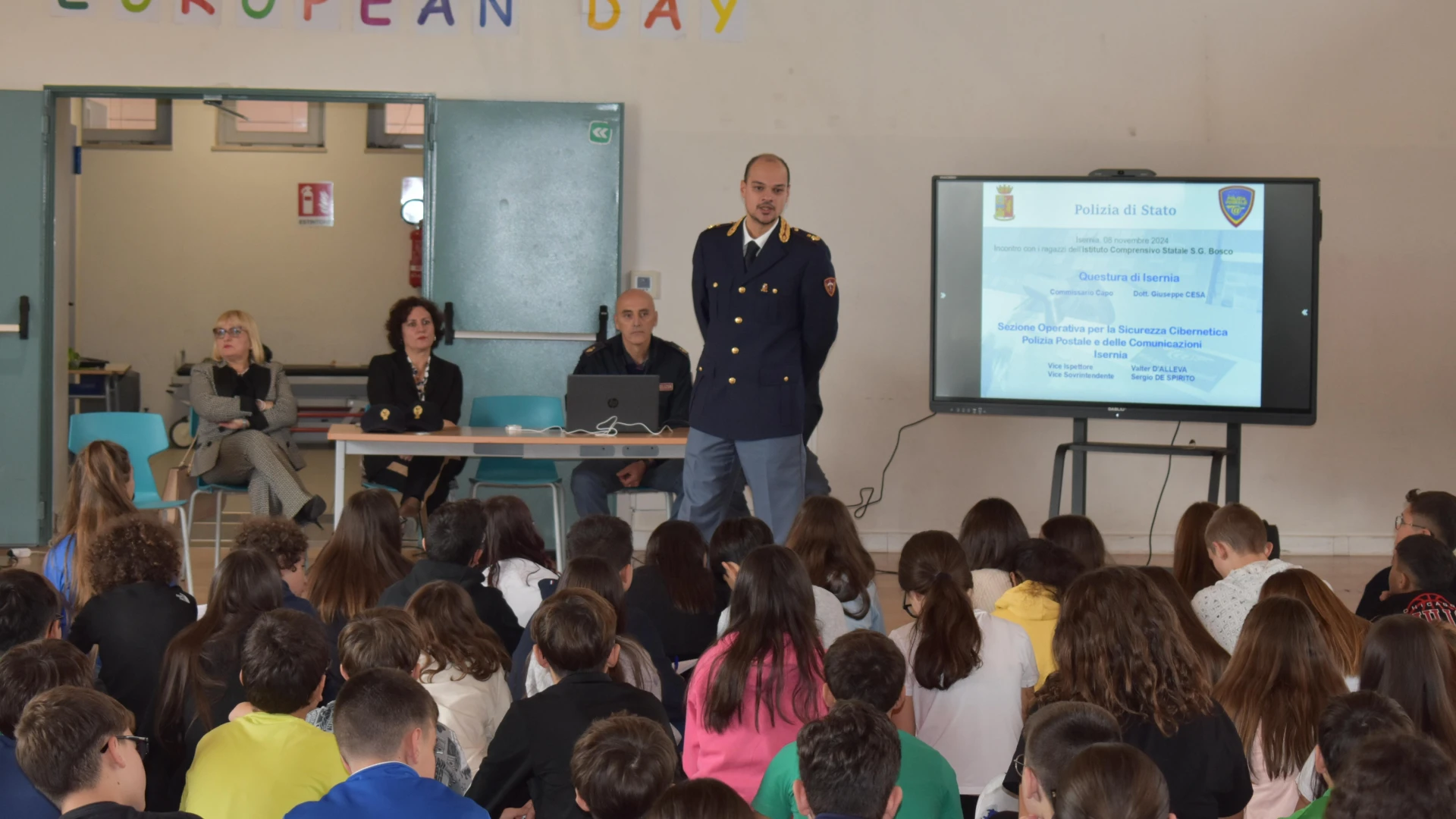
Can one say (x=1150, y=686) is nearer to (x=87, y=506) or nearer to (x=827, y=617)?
(x=827, y=617)

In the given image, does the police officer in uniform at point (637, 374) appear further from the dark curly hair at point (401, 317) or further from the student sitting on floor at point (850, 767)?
the student sitting on floor at point (850, 767)

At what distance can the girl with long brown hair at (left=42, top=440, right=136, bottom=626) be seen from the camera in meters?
3.52

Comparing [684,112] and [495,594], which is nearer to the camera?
[495,594]

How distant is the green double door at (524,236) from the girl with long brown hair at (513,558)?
2.87 metres

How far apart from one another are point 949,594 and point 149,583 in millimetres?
1700

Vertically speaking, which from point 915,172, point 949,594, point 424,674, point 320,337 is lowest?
point 424,674

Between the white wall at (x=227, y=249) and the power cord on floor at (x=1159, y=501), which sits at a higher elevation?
the white wall at (x=227, y=249)

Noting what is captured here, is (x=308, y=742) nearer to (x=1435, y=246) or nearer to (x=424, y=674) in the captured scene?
(x=424, y=674)

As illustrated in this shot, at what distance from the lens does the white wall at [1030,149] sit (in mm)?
6438

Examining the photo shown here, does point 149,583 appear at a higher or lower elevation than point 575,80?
lower

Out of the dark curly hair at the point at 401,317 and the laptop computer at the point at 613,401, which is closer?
the laptop computer at the point at 613,401

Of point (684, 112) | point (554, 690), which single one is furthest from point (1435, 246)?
point (554, 690)

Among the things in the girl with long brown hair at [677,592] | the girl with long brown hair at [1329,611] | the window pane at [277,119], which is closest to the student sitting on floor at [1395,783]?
the girl with long brown hair at [1329,611]

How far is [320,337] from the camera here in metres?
10.8
